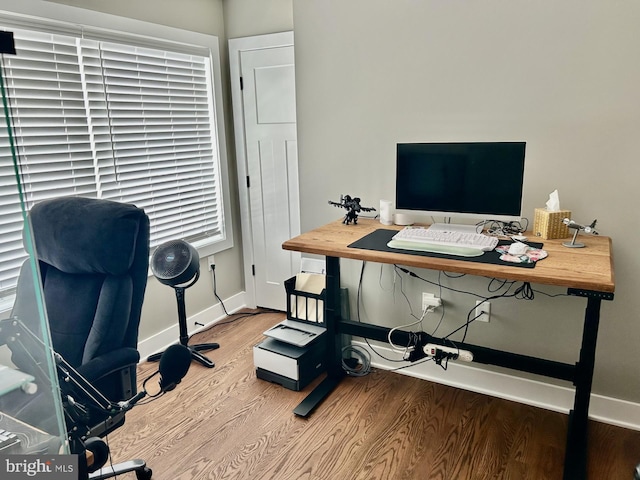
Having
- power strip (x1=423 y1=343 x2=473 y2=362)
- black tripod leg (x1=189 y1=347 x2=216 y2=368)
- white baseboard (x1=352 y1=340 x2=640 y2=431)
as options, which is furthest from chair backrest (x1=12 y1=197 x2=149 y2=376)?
white baseboard (x1=352 y1=340 x2=640 y2=431)

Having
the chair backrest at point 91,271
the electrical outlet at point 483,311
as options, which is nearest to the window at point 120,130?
the chair backrest at point 91,271

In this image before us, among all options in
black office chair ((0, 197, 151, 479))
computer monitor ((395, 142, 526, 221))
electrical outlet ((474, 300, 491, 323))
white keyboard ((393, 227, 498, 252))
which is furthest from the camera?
electrical outlet ((474, 300, 491, 323))

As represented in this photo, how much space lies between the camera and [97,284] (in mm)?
1684

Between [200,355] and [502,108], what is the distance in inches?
89.3

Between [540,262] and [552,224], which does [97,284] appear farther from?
[552,224]

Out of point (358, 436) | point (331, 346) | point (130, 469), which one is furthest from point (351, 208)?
point (130, 469)

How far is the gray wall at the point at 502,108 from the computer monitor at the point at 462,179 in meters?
0.22

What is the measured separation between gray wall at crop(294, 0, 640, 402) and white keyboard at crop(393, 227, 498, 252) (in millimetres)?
438

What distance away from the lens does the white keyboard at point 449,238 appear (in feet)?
6.26

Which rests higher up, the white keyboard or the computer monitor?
the computer monitor

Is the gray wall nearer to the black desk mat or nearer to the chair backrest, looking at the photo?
the black desk mat

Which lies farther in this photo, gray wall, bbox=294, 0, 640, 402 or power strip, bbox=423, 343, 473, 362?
power strip, bbox=423, 343, 473, 362

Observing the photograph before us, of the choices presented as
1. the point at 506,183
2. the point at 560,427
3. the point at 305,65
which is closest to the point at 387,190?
the point at 506,183

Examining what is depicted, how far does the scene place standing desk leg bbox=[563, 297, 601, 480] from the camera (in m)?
1.79
